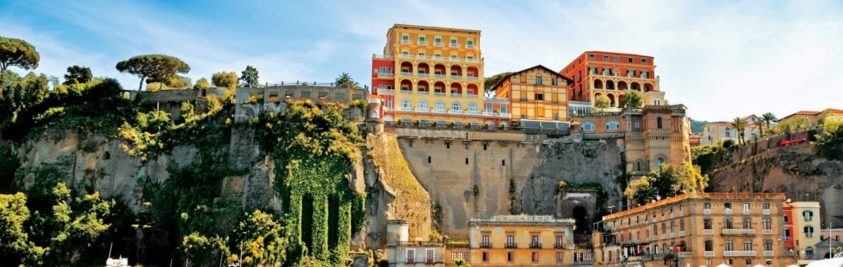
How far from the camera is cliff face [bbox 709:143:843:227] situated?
6156cm

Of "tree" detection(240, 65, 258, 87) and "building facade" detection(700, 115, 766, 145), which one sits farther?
"building facade" detection(700, 115, 766, 145)

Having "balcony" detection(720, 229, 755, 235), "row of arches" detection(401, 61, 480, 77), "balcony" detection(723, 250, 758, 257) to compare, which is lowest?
"balcony" detection(723, 250, 758, 257)

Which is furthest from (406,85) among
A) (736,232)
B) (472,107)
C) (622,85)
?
(736,232)

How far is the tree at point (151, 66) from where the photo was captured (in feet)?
242

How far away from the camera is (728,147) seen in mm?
72188

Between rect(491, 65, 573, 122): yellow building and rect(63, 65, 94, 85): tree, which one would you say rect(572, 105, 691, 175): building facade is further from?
rect(63, 65, 94, 85): tree

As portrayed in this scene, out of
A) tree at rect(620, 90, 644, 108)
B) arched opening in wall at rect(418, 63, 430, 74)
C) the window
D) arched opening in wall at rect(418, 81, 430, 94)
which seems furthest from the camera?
tree at rect(620, 90, 644, 108)

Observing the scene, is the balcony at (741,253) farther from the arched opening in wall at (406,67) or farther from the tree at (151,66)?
the tree at (151,66)

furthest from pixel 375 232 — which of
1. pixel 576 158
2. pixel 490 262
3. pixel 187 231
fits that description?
pixel 576 158

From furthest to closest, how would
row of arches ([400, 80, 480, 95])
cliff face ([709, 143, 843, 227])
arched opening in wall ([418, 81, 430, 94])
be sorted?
arched opening in wall ([418, 81, 430, 94]), row of arches ([400, 80, 480, 95]), cliff face ([709, 143, 843, 227])

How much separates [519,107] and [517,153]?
5.92 m

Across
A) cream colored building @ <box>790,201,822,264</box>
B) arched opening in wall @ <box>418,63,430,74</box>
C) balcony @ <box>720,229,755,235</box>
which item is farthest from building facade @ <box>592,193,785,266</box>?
arched opening in wall @ <box>418,63,430,74</box>

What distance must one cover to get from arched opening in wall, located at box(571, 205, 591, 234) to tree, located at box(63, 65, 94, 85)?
40370 millimetres

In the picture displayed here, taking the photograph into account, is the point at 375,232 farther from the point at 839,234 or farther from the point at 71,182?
the point at 839,234
